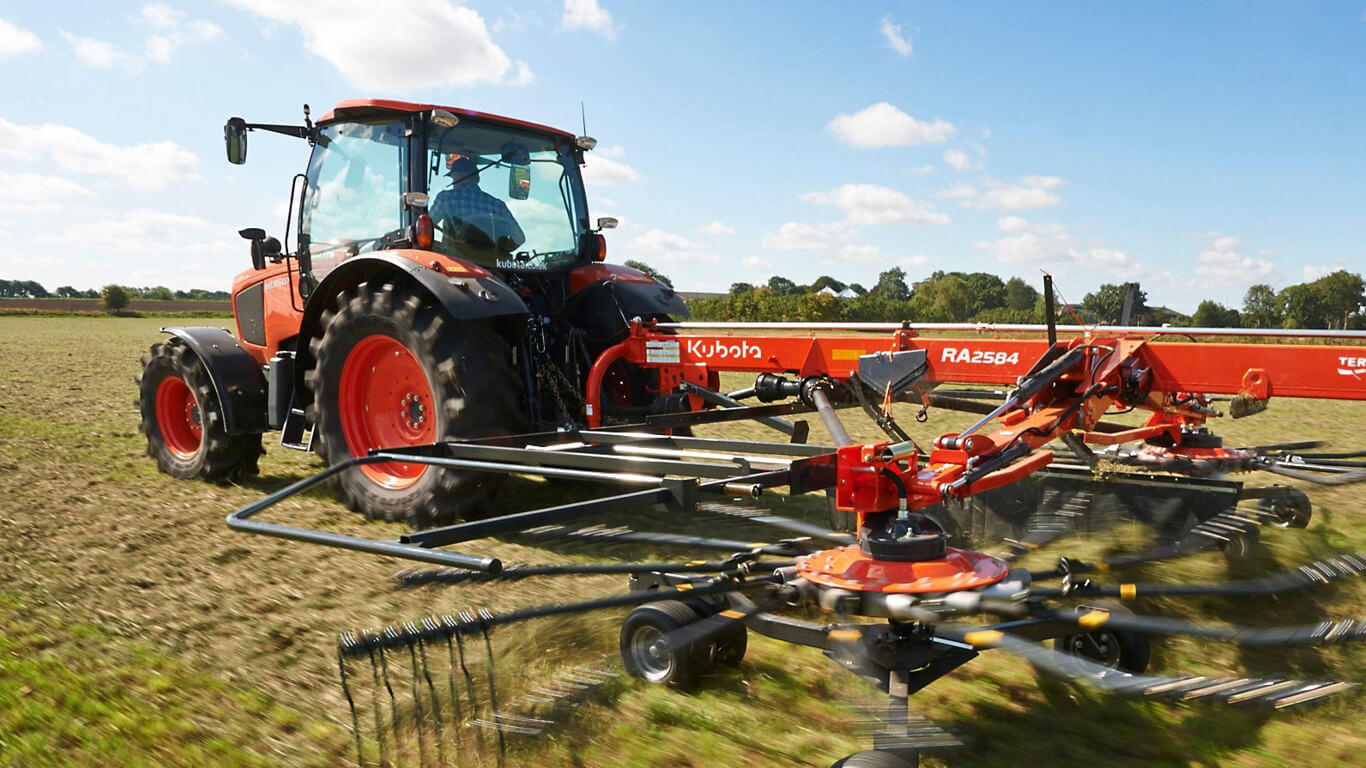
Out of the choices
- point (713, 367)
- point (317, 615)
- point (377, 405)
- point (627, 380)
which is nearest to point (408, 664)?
point (317, 615)

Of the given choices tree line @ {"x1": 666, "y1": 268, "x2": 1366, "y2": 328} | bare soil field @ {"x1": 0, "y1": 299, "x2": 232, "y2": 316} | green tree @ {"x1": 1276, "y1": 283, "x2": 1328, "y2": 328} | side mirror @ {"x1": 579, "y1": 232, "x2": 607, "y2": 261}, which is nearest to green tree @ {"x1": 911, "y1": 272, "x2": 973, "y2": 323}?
tree line @ {"x1": 666, "y1": 268, "x2": 1366, "y2": 328}

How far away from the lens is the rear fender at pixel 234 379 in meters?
5.64

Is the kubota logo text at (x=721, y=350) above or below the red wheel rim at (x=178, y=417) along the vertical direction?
above

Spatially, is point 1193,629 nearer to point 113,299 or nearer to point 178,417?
point 178,417

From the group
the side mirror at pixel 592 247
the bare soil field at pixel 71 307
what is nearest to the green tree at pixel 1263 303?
the side mirror at pixel 592 247

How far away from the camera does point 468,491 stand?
439 centimetres

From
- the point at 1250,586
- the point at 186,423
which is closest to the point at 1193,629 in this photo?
the point at 1250,586

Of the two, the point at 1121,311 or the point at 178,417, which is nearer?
the point at 1121,311

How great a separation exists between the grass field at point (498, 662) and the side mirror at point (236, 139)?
6.98ft

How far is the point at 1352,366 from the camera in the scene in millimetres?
2922

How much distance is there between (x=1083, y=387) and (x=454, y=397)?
9.01ft

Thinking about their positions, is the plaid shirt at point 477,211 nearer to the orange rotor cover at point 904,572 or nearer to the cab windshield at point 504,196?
the cab windshield at point 504,196

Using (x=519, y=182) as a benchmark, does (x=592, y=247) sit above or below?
below

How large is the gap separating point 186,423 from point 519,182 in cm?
293
